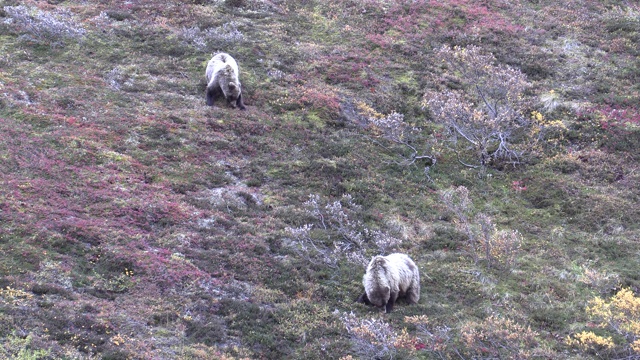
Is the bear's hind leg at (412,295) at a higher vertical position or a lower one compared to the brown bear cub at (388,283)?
lower

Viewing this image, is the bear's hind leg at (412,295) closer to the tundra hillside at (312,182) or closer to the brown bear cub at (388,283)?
the brown bear cub at (388,283)

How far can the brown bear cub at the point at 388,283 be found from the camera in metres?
12.9

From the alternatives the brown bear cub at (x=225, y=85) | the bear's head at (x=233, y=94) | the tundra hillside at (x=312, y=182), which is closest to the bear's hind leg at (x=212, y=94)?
the brown bear cub at (x=225, y=85)

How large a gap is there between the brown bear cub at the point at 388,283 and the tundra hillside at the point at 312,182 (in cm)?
35

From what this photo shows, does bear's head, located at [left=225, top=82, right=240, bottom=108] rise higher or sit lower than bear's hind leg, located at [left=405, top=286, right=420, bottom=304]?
higher

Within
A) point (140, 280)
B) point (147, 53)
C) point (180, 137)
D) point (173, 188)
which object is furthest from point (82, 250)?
point (147, 53)

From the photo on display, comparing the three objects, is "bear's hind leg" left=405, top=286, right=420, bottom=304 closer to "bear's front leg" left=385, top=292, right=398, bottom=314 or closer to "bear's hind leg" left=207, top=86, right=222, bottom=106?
"bear's front leg" left=385, top=292, right=398, bottom=314

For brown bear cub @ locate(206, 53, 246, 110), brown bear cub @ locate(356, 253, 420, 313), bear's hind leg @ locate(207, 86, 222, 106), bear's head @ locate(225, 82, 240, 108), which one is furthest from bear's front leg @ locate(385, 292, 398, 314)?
bear's hind leg @ locate(207, 86, 222, 106)

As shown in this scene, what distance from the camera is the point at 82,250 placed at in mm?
12727

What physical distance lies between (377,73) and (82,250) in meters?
16.8

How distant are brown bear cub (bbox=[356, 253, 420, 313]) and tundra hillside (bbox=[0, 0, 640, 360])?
35cm

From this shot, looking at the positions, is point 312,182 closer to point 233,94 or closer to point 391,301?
point 233,94

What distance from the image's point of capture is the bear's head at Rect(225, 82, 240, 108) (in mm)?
21250

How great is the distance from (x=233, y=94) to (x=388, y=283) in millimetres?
11428
